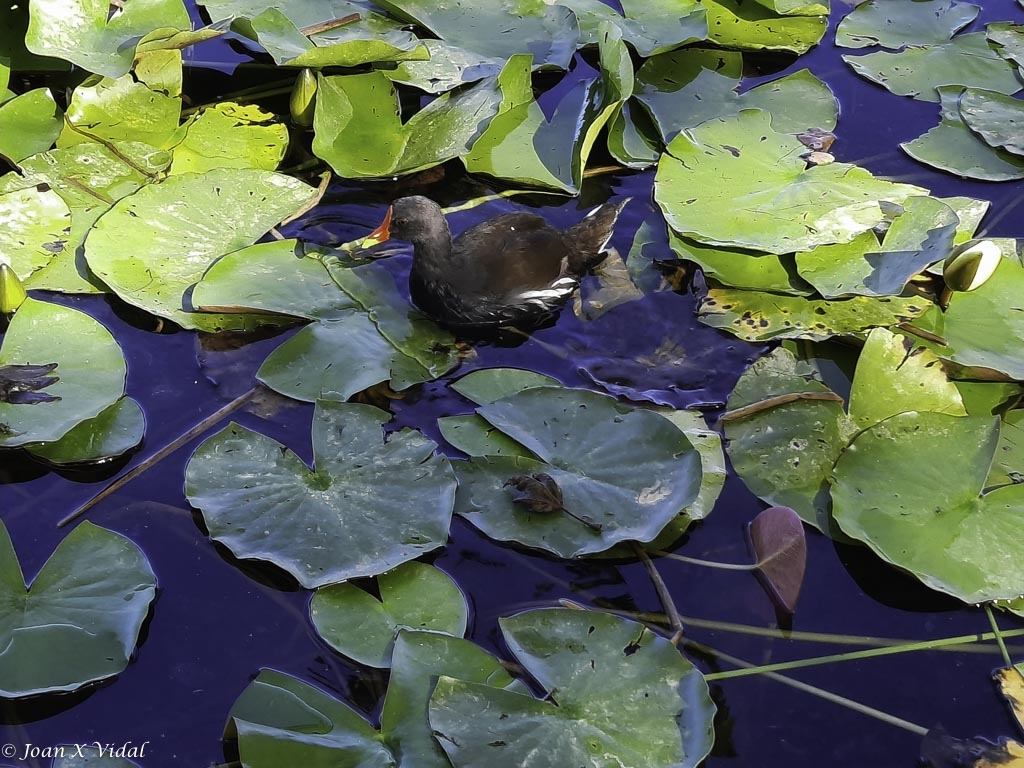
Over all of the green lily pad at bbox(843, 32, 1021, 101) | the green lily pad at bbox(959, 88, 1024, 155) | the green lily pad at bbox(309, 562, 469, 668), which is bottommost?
the green lily pad at bbox(309, 562, 469, 668)

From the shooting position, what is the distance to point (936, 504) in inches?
96.0

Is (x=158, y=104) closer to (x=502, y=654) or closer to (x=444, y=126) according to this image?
(x=444, y=126)

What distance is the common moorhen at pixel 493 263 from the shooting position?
Answer: 318 cm

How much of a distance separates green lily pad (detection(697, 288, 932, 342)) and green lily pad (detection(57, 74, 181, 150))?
207 centimetres

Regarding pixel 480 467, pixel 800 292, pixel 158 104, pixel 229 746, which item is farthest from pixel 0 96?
pixel 800 292

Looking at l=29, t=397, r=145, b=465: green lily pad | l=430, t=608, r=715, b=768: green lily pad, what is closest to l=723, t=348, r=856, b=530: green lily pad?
l=430, t=608, r=715, b=768: green lily pad

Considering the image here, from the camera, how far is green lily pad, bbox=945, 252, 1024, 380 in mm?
2861

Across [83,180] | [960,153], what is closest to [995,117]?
[960,153]

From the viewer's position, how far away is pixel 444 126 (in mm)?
3611

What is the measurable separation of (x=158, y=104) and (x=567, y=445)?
214 centimetres

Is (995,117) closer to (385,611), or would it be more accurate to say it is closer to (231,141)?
(231,141)

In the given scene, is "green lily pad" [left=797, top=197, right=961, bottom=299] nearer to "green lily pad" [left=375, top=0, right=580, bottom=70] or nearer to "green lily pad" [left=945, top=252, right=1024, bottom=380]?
"green lily pad" [left=945, top=252, right=1024, bottom=380]

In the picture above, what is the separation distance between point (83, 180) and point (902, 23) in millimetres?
3469

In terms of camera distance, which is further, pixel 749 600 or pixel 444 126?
pixel 444 126
